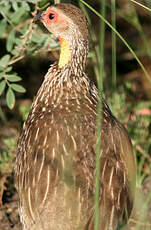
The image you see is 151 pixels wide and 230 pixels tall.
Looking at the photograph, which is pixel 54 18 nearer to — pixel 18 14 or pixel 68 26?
pixel 68 26

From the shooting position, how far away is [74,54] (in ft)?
12.7

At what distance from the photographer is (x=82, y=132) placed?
360 centimetres

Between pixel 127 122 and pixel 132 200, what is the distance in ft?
4.04

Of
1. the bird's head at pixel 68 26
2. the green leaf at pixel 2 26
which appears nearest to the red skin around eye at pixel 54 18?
the bird's head at pixel 68 26

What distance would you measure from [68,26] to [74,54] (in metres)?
0.19

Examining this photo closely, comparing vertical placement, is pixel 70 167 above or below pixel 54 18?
below

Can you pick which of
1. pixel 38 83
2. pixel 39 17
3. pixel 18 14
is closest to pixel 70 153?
pixel 39 17

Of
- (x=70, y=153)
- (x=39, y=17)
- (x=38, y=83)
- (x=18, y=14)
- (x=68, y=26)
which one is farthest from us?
(x=38, y=83)

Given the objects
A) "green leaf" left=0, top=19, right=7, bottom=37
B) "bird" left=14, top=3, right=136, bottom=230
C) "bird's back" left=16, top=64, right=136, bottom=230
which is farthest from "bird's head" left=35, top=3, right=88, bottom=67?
"green leaf" left=0, top=19, right=7, bottom=37

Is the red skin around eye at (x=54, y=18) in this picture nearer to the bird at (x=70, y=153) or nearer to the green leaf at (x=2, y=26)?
the bird at (x=70, y=153)

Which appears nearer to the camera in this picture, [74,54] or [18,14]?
[74,54]

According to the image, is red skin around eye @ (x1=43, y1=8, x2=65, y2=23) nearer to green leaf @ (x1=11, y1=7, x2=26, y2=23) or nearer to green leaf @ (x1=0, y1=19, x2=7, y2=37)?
green leaf @ (x1=11, y1=7, x2=26, y2=23)

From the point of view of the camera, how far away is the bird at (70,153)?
3344mm

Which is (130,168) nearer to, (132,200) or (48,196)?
(132,200)
